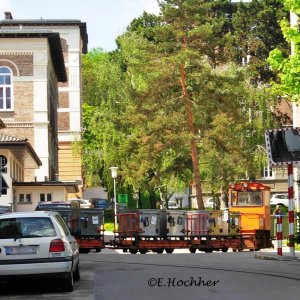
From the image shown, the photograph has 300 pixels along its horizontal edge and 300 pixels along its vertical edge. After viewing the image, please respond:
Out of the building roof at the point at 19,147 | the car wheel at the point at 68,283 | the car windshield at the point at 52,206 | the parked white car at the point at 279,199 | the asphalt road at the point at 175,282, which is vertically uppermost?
the building roof at the point at 19,147

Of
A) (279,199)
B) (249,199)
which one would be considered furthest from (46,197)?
(279,199)

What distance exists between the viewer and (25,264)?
18672 mm

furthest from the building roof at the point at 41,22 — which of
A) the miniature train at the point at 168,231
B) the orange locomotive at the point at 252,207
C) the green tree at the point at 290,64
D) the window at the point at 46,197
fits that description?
the green tree at the point at 290,64

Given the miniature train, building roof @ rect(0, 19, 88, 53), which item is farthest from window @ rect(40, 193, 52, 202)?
building roof @ rect(0, 19, 88, 53)

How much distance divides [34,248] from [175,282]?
3549mm

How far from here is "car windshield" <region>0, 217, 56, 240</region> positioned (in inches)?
748

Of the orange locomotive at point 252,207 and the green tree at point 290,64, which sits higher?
the green tree at point 290,64

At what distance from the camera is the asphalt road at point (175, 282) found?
18266mm

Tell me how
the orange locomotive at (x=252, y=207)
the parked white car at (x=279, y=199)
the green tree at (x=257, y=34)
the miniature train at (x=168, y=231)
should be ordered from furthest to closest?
the parked white car at (x=279, y=199), the green tree at (x=257, y=34), the orange locomotive at (x=252, y=207), the miniature train at (x=168, y=231)

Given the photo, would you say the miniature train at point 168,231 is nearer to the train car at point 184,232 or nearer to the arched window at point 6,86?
the train car at point 184,232

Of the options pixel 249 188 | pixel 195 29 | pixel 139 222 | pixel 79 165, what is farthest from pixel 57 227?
pixel 79 165

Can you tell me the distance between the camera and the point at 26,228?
750 inches

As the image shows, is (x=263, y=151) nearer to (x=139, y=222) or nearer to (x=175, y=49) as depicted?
(x=175, y=49)

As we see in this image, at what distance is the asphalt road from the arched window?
3685cm
